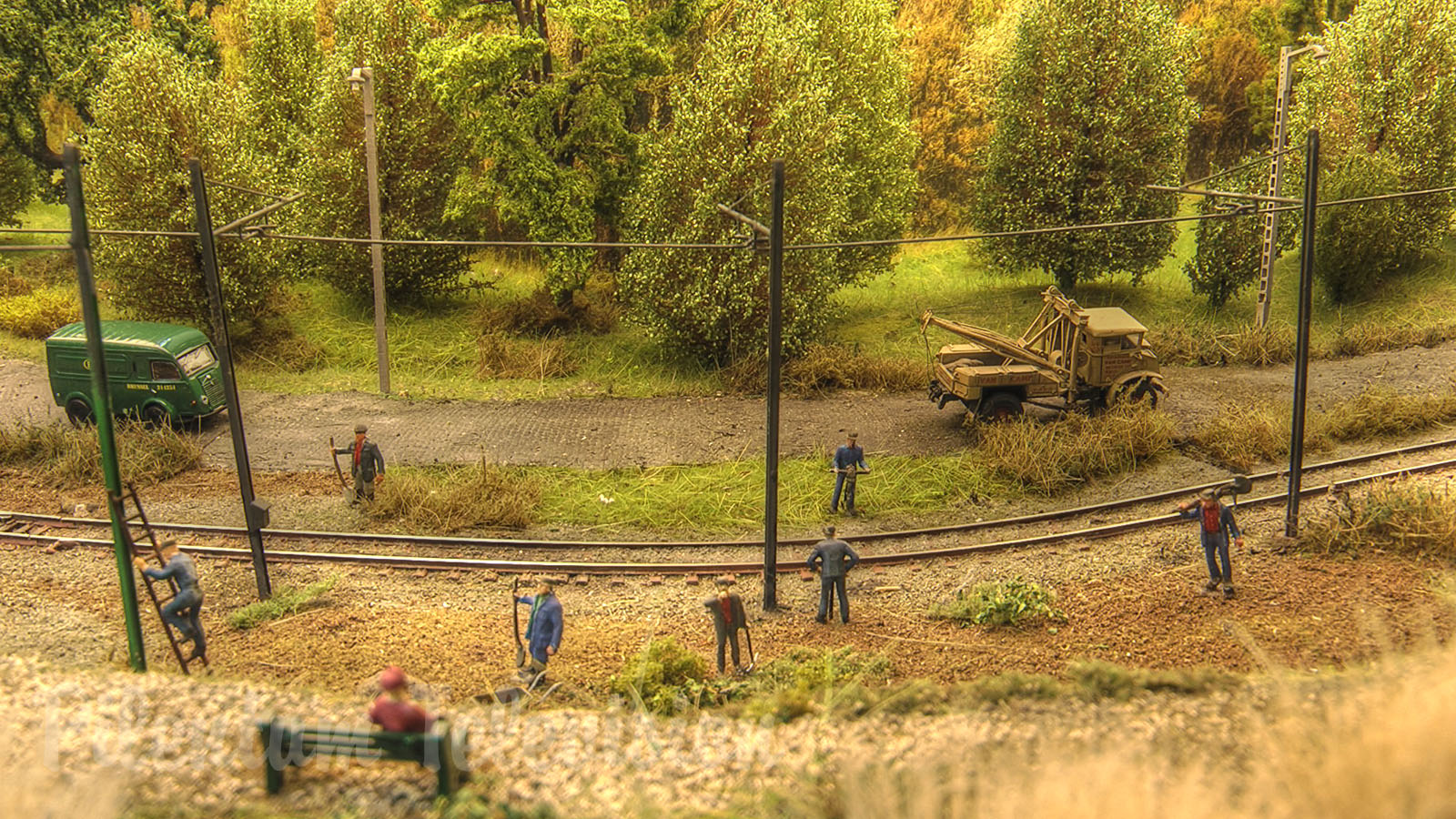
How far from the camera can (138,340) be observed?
22.1 meters

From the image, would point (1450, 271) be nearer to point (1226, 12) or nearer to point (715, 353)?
point (1226, 12)

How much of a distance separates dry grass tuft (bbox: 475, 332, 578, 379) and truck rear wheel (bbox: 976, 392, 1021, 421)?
31.8ft

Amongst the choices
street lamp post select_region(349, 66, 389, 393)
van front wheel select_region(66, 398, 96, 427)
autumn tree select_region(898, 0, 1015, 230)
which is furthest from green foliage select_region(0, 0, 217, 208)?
autumn tree select_region(898, 0, 1015, 230)

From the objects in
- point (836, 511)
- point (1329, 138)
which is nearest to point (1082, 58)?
point (1329, 138)

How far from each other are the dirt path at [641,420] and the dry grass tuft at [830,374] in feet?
1.59

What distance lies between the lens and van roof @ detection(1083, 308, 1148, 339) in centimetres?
2103

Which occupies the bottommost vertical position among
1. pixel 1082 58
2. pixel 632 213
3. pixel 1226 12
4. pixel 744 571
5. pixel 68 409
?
pixel 744 571

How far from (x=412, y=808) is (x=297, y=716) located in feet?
8.18

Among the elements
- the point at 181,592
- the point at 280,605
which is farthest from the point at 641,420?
the point at 181,592

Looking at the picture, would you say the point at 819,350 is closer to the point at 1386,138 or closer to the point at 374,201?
the point at 374,201

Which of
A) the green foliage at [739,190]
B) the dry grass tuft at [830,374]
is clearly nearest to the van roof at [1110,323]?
the dry grass tuft at [830,374]

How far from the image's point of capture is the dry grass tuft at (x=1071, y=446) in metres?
19.5

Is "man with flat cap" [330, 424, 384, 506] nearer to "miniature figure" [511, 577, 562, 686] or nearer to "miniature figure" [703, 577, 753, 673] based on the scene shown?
"miniature figure" [511, 577, 562, 686]

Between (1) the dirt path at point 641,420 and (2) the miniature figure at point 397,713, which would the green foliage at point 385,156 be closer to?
(1) the dirt path at point 641,420
